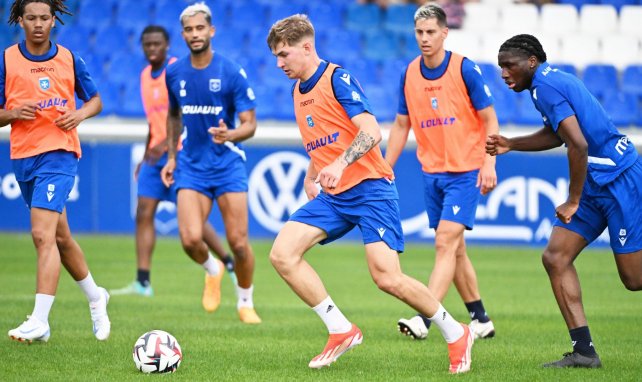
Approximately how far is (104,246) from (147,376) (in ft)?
32.8

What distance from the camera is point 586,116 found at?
734 centimetres

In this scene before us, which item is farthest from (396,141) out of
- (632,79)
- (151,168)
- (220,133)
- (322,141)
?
(632,79)

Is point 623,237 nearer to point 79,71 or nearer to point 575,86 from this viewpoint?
point 575,86

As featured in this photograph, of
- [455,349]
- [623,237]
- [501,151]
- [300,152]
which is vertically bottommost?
[300,152]

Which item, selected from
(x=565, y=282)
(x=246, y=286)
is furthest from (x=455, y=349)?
(x=246, y=286)

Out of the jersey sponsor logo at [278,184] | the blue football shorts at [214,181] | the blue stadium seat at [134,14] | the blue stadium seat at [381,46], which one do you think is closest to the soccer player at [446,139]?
the blue football shorts at [214,181]

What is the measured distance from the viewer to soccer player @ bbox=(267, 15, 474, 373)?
7.37m

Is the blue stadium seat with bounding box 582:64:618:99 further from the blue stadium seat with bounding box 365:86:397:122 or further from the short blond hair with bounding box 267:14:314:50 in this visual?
the short blond hair with bounding box 267:14:314:50

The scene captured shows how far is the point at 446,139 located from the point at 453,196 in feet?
1.73

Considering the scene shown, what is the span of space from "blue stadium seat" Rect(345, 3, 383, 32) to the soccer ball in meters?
16.1

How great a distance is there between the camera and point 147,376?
7.14 metres

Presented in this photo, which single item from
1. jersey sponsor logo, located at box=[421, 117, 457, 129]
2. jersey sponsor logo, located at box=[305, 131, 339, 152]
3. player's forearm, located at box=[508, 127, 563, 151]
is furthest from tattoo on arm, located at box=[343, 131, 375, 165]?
jersey sponsor logo, located at box=[421, 117, 457, 129]

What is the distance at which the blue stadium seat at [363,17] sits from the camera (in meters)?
22.7

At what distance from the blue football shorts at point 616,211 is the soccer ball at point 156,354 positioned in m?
2.99
